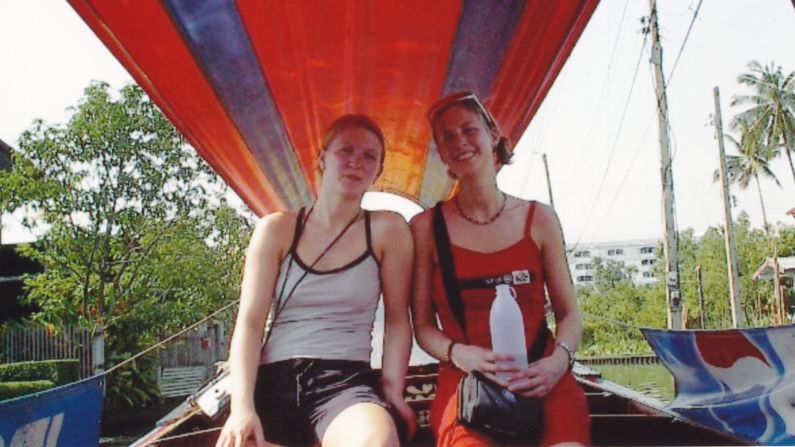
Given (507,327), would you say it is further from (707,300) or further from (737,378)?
(707,300)

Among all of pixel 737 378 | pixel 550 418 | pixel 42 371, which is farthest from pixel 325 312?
pixel 42 371

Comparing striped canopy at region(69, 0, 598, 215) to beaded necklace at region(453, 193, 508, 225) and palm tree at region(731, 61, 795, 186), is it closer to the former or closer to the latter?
beaded necklace at region(453, 193, 508, 225)

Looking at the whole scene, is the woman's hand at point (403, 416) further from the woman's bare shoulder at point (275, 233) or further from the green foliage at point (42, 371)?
the green foliage at point (42, 371)

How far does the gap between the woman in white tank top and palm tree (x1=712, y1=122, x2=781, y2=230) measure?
4347 cm

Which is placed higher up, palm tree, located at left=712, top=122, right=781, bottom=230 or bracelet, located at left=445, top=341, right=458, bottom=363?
palm tree, located at left=712, top=122, right=781, bottom=230

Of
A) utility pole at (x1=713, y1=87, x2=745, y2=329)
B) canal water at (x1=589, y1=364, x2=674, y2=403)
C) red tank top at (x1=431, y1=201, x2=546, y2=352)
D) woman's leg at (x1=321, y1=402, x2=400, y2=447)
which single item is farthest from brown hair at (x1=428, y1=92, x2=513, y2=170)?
utility pole at (x1=713, y1=87, x2=745, y2=329)

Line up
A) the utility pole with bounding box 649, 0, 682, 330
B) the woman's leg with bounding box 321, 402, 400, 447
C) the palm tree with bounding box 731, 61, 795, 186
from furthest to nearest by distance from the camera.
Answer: the palm tree with bounding box 731, 61, 795, 186, the utility pole with bounding box 649, 0, 682, 330, the woman's leg with bounding box 321, 402, 400, 447

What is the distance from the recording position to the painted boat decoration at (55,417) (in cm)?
202

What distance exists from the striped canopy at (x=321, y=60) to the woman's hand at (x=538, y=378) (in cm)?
152

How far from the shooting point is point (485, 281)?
7.26 ft

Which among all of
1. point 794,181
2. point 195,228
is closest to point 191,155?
point 195,228

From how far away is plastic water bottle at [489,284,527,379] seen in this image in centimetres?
211

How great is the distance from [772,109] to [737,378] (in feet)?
138

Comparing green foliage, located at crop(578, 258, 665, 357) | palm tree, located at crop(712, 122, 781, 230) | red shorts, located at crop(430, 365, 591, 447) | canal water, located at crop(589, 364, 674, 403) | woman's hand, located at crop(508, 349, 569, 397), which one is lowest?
canal water, located at crop(589, 364, 674, 403)
